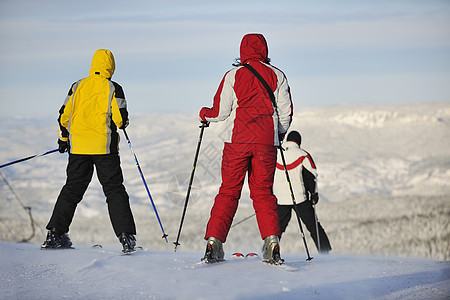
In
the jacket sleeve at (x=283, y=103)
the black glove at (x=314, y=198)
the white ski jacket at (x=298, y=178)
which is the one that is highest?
the jacket sleeve at (x=283, y=103)

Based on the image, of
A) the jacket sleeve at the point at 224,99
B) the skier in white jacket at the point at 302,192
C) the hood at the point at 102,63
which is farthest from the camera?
the skier in white jacket at the point at 302,192

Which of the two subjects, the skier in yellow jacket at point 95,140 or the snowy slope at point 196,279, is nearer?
the snowy slope at point 196,279

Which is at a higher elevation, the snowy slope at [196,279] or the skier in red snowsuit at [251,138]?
the skier in red snowsuit at [251,138]

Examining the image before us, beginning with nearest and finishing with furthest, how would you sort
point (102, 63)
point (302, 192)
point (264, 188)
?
point (264, 188), point (102, 63), point (302, 192)

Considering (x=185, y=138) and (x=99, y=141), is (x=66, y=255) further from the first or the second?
(x=185, y=138)

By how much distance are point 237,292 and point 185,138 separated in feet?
162

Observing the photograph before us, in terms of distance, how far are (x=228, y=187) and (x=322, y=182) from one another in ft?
109

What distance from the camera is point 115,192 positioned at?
616 centimetres

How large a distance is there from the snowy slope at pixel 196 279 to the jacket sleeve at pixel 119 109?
4.81 feet

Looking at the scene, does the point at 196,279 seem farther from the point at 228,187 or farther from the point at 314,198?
the point at 314,198

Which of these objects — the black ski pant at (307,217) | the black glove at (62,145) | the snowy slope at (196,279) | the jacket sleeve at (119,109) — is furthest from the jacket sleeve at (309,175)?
the black glove at (62,145)

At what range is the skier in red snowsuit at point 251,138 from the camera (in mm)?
5301

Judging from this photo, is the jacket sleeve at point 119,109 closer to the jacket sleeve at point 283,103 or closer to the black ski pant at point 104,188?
the black ski pant at point 104,188

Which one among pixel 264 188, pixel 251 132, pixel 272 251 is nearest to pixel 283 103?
pixel 251 132
